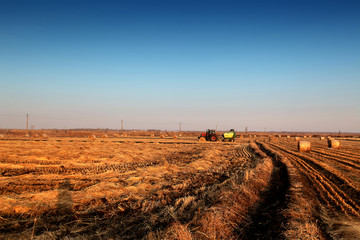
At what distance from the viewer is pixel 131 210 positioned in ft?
17.8

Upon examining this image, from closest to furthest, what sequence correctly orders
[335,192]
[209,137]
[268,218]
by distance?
[268,218], [335,192], [209,137]

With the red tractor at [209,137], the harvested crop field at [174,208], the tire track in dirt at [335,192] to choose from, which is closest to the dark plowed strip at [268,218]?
the harvested crop field at [174,208]

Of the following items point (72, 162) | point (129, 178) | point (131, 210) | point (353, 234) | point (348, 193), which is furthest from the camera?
point (72, 162)

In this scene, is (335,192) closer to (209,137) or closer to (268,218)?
(268,218)

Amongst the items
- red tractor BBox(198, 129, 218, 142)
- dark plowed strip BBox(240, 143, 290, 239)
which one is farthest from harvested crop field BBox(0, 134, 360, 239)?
red tractor BBox(198, 129, 218, 142)

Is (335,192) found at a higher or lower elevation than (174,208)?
lower

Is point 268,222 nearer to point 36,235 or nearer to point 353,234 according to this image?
point 353,234

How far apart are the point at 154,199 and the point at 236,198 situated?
2304 mm

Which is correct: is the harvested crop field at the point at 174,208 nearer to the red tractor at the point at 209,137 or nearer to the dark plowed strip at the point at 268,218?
the dark plowed strip at the point at 268,218

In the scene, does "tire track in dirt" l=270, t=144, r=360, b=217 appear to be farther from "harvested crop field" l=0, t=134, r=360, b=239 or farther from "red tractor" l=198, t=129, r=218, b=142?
"red tractor" l=198, t=129, r=218, b=142

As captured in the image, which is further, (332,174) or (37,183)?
(332,174)

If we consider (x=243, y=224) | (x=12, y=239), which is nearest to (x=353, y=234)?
(x=243, y=224)

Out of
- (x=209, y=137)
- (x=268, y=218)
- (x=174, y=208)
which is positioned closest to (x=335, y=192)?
(x=268, y=218)

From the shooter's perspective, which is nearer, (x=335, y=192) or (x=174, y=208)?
(x=174, y=208)
